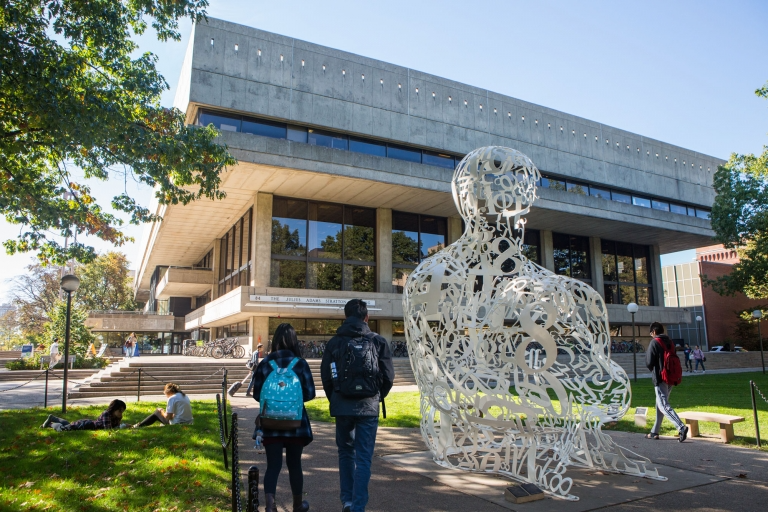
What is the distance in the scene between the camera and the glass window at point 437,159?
1127 inches

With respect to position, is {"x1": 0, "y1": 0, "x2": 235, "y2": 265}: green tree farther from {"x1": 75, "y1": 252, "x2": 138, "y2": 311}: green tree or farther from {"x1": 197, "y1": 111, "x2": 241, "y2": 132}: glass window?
{"x1": 75, "y1": 252, "x2": 138, "y2": 311}: green tree

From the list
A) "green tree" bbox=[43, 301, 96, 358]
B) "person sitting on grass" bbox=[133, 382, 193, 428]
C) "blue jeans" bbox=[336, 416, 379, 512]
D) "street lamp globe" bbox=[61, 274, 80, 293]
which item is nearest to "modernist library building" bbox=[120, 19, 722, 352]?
"green tree" bbox=[43, 301, 96, 358]

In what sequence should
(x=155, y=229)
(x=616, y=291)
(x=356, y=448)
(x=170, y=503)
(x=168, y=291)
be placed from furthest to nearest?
(x=168, y=291) < (x=616, y=291) < (x=155, y=229) < (x=170, y=503) < (x=356, y=448)

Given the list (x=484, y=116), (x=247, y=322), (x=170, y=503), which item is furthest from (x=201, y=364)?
(x=484, y=116)

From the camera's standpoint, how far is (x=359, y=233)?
28.6m

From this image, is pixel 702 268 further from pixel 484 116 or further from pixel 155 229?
pixel 155 229

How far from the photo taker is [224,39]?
2381 centimetres

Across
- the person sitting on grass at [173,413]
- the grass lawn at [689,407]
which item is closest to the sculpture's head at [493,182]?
the grass lawn at [689,407]

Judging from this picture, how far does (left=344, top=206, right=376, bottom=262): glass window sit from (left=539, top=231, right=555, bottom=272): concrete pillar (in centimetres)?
1200

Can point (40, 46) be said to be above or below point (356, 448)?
above

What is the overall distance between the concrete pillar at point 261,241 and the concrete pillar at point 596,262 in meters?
22.1

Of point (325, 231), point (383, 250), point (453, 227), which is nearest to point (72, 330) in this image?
point (325, 231)

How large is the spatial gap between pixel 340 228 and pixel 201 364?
36.3ft

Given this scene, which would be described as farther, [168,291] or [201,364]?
[168,291]
